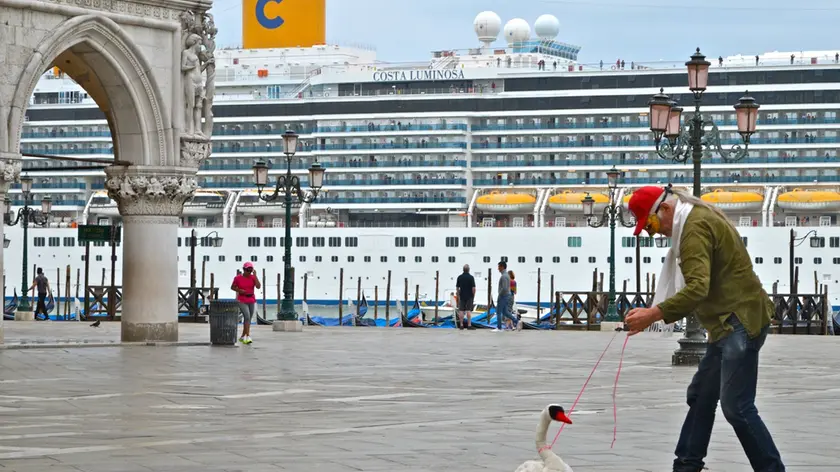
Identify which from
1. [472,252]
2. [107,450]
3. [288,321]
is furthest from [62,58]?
[472,252]

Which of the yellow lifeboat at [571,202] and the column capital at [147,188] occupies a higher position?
the yellow lifeboat at [571,202]

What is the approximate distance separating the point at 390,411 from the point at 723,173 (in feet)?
168

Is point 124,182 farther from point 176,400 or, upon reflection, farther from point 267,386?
point 176,400

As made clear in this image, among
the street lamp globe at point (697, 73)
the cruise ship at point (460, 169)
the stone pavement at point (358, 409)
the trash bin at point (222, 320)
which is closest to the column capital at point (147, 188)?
the trash bin at point (222, 320)

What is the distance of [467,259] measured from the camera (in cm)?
5981

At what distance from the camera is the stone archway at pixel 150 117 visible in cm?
1827

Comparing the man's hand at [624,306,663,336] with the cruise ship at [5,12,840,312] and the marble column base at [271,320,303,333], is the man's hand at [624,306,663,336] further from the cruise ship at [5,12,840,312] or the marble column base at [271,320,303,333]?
the cruise ship at [5,12,840,312]

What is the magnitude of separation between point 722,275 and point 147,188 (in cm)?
1294

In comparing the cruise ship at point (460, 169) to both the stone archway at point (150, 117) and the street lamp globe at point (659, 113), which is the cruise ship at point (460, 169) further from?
the stone archway at point (150, 117)

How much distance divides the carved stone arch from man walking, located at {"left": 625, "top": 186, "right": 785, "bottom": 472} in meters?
A: 12.0

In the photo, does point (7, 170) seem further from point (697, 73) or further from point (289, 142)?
point (289, 142)

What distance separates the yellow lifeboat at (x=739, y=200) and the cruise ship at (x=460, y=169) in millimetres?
65

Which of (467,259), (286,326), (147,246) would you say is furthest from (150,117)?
(467,259)

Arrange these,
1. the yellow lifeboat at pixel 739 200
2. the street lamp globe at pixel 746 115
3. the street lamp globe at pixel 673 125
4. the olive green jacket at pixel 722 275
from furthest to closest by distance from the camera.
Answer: the yellow lifeboat at pixel 739 200
the street lamp globe at pixel 673 125
the street lamp globe at pixel 746 115
the olive green jacket at pixel 722 275
